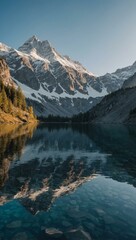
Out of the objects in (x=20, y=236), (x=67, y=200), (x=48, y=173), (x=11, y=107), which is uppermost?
(x=11, y=107)

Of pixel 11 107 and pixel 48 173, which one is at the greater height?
pixel 11 107

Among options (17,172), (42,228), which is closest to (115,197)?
(42,228)

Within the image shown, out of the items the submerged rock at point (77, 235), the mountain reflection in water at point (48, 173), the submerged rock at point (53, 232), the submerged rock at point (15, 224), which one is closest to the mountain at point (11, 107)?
the mountain reflection in water at point (48, 173)

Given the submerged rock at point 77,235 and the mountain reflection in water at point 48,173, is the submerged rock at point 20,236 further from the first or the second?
the mountain reflection in water at point 48,173

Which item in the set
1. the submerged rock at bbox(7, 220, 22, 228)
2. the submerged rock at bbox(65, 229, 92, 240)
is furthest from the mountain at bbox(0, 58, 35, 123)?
the submerged rock at bbox(65, 229, 92, 240)

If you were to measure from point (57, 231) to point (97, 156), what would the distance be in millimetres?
27546

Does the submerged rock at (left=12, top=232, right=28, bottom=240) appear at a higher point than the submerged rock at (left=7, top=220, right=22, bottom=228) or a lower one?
lower

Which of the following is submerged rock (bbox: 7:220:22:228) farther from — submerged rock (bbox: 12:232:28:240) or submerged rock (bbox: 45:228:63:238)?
submerged rock (bbox: 45:228:63:238)

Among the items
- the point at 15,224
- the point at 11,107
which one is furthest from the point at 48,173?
the point at 11,107

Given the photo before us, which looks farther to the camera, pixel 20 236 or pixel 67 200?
pixel 67 200

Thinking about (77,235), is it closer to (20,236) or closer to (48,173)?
(20,236)

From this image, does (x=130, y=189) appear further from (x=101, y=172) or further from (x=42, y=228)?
(x=42, y=228)

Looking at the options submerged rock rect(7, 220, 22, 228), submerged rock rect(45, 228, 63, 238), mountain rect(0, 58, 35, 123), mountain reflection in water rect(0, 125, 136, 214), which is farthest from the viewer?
mountain rect(0, 58, 35, 123)

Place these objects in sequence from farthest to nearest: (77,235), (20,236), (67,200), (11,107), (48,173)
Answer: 1. (11,107)
2. (48,173)
3. (67,200)
4. (77,235)
5. (20,236)
